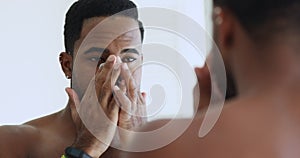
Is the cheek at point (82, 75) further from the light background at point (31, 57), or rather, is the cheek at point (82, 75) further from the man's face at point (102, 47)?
the light background at point (31, 57)

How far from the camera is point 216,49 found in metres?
0.46

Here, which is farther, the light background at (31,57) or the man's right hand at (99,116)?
the light background at (31,57)

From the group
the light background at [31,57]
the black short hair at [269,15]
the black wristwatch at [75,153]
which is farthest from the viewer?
the light background at [31,57]

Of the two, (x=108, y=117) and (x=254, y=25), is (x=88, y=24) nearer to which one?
(x=108, y=117)

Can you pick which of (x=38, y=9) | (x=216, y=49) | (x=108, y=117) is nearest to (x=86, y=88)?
(x=108, y=117)

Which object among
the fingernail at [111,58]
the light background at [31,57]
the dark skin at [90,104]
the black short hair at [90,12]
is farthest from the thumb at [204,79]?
the light background at [31,57]

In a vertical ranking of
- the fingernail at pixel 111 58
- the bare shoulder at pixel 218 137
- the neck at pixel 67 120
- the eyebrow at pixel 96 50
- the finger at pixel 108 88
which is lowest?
the neck at pixel 67 120

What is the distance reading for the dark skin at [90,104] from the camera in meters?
0.85

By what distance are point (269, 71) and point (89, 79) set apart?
59 cm

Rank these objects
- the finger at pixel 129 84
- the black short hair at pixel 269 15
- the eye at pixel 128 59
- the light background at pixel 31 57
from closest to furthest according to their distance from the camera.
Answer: the black short hair at pixel 269 15
the finger at pixel 129 84
the eye at pixel 128 59
the light background at pixel 31 57

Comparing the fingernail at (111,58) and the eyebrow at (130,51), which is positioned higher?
the eyebrow at (130,51)

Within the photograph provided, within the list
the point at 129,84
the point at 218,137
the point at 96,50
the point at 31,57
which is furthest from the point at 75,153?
the point at 31,57

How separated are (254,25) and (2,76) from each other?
123cm

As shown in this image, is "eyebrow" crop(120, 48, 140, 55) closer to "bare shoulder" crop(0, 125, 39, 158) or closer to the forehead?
the forehead
